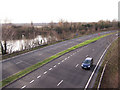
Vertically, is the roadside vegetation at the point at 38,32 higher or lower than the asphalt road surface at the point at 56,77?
higher

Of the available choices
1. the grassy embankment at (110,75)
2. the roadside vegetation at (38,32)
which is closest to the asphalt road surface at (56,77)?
the grassy embankment at (110,75)

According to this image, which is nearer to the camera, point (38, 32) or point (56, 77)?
point (56, 77)

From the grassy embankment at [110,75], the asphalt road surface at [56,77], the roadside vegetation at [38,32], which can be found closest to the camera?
the asphalt road surface at [56,77]

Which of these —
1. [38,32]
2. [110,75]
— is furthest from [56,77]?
[38,32]

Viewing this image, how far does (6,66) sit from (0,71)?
73.2 inches

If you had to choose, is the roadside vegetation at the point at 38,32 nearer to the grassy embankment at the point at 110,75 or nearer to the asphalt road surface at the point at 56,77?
the asphalt road surface at the point at 56,77

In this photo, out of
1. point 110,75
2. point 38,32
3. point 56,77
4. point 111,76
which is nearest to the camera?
point 56,77

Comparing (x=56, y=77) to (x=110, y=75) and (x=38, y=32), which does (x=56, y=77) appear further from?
(x=38, y=32)

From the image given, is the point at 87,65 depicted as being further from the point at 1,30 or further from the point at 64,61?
the point at 1,30

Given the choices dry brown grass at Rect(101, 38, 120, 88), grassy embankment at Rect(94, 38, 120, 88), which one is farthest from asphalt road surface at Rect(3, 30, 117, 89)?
dry brown grass at Rect(101, 38, 120, 88)

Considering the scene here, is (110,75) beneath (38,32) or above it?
beneath

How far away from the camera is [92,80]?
15812mm

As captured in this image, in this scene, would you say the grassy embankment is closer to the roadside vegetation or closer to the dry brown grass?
the dry brown grass

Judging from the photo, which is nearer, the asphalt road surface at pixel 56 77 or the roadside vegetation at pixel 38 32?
the asphalt road surface at pixel 56 77
